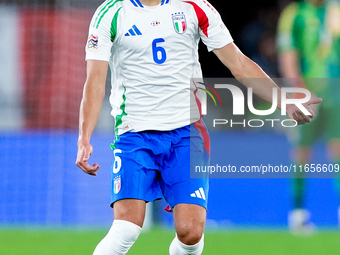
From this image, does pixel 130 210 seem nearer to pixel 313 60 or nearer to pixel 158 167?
pixel 158 167

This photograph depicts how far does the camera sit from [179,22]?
372cm

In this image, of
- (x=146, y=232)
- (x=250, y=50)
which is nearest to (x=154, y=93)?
(x=146, y=232)

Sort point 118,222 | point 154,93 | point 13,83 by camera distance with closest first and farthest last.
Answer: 1. point 118,222
2. point 154,93
3. point 13,83

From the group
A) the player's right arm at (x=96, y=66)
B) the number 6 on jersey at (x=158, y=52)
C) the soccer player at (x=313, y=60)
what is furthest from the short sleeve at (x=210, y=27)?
the soccer player at (x=313, y=60)

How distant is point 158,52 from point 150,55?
5 centimetres

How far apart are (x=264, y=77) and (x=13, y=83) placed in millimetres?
7265

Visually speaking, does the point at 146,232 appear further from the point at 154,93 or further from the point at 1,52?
the point at 1,52

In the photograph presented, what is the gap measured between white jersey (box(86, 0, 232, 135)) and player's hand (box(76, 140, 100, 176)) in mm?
424

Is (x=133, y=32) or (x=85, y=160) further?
(x=133, y=32)

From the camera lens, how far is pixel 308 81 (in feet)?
23.3

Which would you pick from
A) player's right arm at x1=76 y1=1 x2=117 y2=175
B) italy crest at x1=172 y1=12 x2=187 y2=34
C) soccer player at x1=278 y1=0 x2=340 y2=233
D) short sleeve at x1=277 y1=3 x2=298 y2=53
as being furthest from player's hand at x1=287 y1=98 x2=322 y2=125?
→ short sleeve at x1=277 y1=3 x2=298 y2=53

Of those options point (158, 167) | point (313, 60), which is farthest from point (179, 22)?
point (313, 60)

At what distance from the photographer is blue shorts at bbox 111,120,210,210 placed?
350 centimetres

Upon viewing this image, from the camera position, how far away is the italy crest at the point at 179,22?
12.2ft
